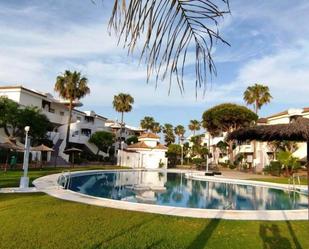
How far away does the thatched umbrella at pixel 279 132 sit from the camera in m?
5.12

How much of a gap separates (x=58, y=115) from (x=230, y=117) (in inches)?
1028

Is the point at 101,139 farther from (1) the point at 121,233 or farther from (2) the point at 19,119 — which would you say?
(1) the point at 121,233

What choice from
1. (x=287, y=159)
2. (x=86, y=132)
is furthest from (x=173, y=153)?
(x=287, y=159)

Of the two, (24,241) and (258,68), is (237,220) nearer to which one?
(24,241)

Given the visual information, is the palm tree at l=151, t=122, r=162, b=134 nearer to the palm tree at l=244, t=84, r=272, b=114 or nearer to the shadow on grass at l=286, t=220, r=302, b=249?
the palm tree at l=244, t=84, r=272, b=114

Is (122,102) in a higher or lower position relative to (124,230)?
higher

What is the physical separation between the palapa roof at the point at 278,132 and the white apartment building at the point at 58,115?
34.7 metres

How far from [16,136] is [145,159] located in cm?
2159

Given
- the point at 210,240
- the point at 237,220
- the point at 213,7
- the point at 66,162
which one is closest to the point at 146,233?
the point at 210,240

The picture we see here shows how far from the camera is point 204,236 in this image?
341 inches

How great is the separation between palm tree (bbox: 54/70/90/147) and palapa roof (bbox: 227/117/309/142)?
36.4 m

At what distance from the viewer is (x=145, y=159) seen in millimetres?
50000

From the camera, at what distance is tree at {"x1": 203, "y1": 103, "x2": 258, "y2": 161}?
4869 centimetres

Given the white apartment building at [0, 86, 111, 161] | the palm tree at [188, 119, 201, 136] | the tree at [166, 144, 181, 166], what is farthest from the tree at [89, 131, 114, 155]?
the palm tree at [188, 119, 201, 136]
